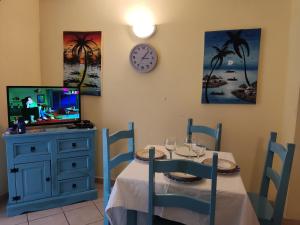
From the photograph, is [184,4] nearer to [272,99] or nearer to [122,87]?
[122,87]

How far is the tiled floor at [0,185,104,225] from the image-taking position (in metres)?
2.24

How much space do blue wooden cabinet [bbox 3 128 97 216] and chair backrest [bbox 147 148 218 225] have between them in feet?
4.85

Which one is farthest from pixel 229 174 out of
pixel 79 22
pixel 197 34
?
pixel 79 22

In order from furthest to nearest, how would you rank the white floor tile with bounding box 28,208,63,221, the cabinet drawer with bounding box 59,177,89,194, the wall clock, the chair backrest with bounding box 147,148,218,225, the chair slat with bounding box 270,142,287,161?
the wall clock → the cabinet drawer with bounding box 59,177,89,194 → the white floor tile with bounding box 28,208,63,221 → the chair slat with bounding box 270,142,287,161 → the chair backrest with bounding box 147,148,218,225

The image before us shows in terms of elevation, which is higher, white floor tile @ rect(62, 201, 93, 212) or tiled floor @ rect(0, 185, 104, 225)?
white floor tile @ rect(62, 201, 93, 212)

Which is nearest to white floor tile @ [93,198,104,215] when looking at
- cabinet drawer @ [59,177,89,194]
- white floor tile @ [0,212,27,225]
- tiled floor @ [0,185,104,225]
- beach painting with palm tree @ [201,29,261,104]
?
tiled floor @ [0,185,104,225]

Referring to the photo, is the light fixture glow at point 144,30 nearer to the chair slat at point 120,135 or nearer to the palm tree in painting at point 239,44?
the palm tree in painting at point 239,44

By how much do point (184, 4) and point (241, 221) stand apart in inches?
84.0

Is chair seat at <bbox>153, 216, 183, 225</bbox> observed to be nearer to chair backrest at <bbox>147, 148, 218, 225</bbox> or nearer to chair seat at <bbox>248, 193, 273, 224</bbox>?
chair backrest at <bbox>147, 148, 218, 225</bbox>

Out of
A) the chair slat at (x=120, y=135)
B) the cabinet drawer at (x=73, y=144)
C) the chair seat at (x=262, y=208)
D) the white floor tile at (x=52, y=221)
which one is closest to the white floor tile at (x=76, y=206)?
the white floor tile at (x=52, y=221)

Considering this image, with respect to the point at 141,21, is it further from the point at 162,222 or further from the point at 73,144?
the point at 162,222

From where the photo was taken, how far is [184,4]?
2.52 m

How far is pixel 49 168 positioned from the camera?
2.44 metres

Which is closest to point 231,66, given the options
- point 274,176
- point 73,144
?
point 274,176
